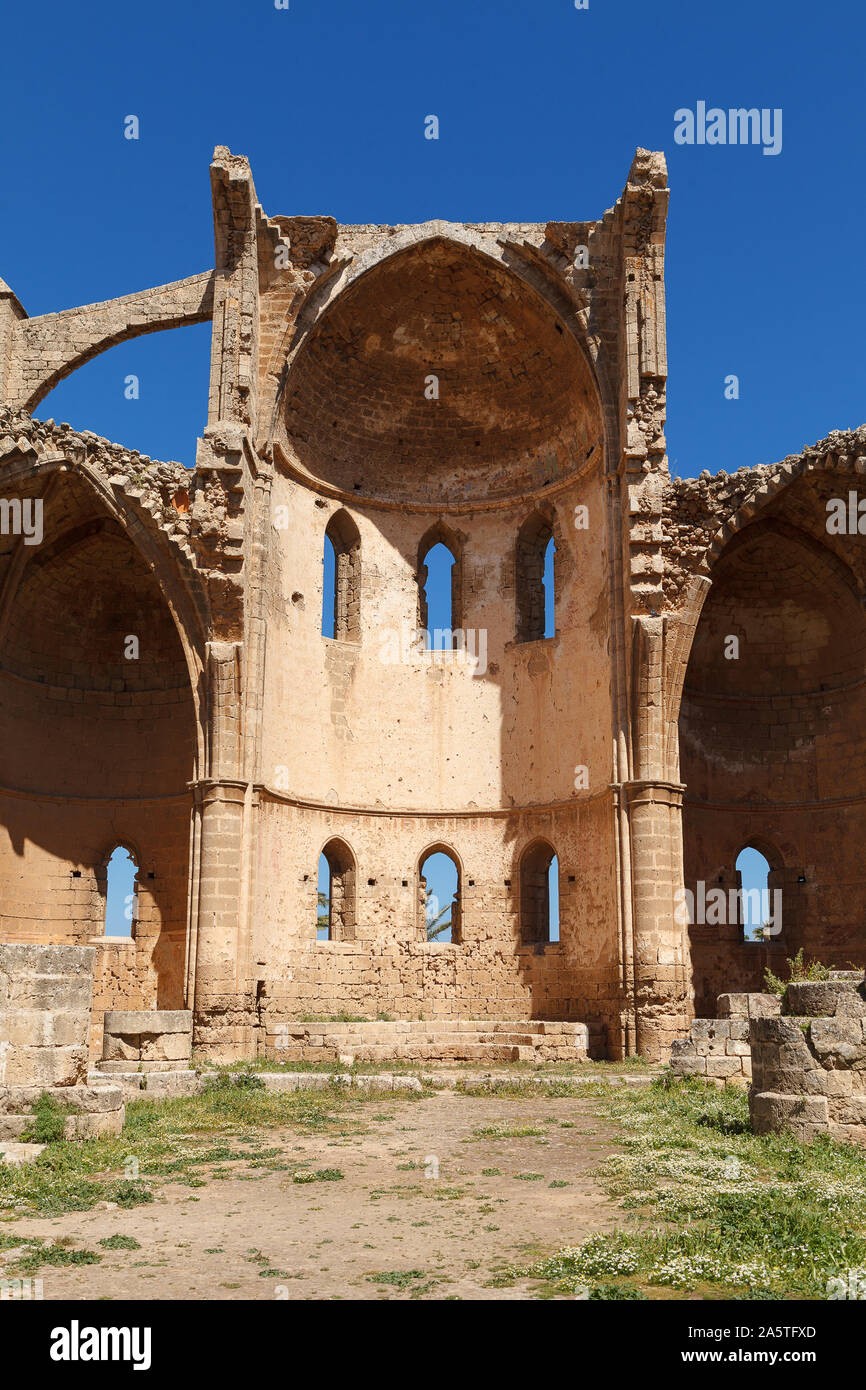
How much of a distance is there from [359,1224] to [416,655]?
1700cm

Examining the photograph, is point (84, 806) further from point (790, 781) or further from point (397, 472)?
point (790, 781)

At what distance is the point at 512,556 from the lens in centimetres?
2406

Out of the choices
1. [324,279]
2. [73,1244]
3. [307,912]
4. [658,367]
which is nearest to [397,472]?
[324,279]

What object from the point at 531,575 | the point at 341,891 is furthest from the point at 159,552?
the point at 531,575

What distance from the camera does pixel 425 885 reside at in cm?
2348

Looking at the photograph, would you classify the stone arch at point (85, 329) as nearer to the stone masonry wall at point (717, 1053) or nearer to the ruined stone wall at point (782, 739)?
the ruined stone wall at point (782, 739)

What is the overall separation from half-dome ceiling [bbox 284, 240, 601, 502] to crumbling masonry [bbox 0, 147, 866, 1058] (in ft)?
0.22

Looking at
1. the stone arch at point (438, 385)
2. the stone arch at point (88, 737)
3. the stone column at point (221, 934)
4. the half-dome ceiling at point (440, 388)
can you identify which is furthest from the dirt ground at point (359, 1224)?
the half-dome ceiling at point (440, 388)

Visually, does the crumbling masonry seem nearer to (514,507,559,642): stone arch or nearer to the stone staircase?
(514,507,559,642): stone arch

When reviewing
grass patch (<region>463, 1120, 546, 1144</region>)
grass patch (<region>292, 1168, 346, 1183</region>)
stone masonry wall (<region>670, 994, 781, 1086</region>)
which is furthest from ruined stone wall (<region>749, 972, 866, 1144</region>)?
stone masonry wall (<region>670, 994, 781, 1086</region>)

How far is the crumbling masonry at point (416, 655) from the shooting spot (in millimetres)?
20266

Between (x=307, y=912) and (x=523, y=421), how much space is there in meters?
10.4

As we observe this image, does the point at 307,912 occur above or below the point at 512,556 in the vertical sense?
below
